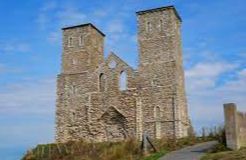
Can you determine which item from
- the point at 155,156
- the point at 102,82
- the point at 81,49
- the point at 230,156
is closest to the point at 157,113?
the point at 102,82

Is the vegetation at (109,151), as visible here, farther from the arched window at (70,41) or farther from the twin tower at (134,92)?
the arched window at (70,41)

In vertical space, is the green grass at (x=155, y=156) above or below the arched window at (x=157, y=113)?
below

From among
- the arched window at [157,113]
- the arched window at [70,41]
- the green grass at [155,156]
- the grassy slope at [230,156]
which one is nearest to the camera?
the grassy slope at [230,156]

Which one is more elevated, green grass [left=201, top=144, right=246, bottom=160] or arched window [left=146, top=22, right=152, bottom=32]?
arched window [left=146, top=22, right=152, bottom=32]

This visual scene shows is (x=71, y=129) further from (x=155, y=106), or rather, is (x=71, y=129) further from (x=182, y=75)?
(x=182, y=75)

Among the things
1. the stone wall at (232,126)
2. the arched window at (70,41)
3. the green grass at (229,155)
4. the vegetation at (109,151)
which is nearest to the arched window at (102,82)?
the arched window at (70,41)

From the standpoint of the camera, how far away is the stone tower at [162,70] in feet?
128

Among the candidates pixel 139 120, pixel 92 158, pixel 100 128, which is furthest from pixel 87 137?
pixel 92 158

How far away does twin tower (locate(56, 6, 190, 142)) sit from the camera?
39344mm

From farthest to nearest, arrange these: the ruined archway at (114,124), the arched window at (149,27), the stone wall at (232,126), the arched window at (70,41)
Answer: the arched window at (70,41) → the arched window at (149,27) → the ruined archway at (114,124) → the stone wall at (232,126)

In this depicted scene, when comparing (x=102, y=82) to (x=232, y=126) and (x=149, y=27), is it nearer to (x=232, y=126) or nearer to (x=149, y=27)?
(x=149, y=27)

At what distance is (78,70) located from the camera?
144 feet

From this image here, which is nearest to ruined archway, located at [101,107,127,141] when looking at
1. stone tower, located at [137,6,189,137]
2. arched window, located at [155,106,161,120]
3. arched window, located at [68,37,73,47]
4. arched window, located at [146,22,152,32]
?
stone tower, located at [137,6,189,137]

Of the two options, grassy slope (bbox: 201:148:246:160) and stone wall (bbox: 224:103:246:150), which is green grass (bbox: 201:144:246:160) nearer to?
grassy slope (bbox: 201:148:246:160)
